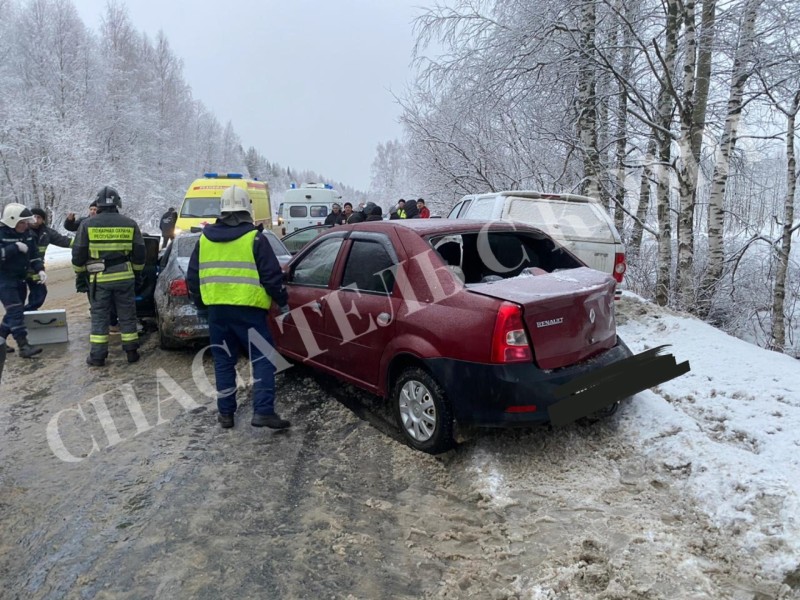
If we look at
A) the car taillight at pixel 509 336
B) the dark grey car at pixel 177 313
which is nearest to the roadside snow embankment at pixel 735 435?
the car taillight at pixel 509 336

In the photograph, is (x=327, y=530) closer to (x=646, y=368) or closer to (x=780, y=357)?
(x=646, y=368)

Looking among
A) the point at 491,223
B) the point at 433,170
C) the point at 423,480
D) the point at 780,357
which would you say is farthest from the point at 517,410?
the point at 433,170

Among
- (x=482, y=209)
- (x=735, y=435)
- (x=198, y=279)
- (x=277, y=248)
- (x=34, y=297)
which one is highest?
(x=482, y=209)

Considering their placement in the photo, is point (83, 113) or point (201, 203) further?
point (83, 113)

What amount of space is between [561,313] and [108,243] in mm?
5095

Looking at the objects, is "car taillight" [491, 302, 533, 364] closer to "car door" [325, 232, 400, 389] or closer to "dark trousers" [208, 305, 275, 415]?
"car door" [325, 232, 400, 389]

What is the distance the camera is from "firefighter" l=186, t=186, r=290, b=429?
4.14m

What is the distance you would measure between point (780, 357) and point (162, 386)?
589 cm

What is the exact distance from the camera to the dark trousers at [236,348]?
4.25m

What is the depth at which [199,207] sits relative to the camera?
13992 millimetres

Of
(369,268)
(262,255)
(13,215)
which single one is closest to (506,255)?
(369,268)

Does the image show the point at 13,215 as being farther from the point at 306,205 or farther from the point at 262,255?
the point at 306,205

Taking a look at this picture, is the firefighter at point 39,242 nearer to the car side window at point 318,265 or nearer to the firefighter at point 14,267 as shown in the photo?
the firefighter at point 14,267

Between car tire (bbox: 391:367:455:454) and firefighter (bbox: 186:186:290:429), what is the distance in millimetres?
1065
